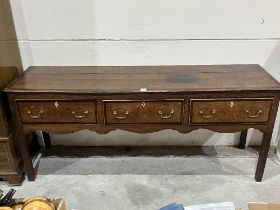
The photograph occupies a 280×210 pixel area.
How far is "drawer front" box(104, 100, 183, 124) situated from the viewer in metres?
1.83

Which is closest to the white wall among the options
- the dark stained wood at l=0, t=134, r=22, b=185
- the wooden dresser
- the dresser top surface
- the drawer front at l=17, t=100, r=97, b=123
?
the dresser top surface

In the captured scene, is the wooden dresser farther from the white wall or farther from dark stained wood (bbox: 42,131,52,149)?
dark stained wood (bbox: 42,131,52,149)

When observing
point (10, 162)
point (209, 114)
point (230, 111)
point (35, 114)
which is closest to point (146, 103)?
point (209, 114)

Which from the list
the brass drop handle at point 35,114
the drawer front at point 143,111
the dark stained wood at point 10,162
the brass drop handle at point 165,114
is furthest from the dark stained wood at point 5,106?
the brass drop handle at point 165,114

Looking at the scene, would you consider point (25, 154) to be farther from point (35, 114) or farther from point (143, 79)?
point (143, 79)

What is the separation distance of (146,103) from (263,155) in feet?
2.84

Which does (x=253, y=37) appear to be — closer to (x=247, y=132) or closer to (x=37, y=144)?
(x=247, y=132)

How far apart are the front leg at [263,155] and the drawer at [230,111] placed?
13cm

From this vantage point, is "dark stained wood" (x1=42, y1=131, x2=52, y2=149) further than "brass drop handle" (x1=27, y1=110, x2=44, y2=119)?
Yes

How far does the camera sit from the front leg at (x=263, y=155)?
1.92 meters

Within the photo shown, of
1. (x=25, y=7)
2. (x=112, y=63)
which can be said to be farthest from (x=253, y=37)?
(x=25, y=7)

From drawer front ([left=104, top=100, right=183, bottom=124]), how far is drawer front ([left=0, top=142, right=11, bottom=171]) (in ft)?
2.35

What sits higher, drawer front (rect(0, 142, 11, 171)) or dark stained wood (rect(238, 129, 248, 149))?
drawer front (rect(0, 142, 11, 171))

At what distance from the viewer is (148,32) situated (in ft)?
6.98
